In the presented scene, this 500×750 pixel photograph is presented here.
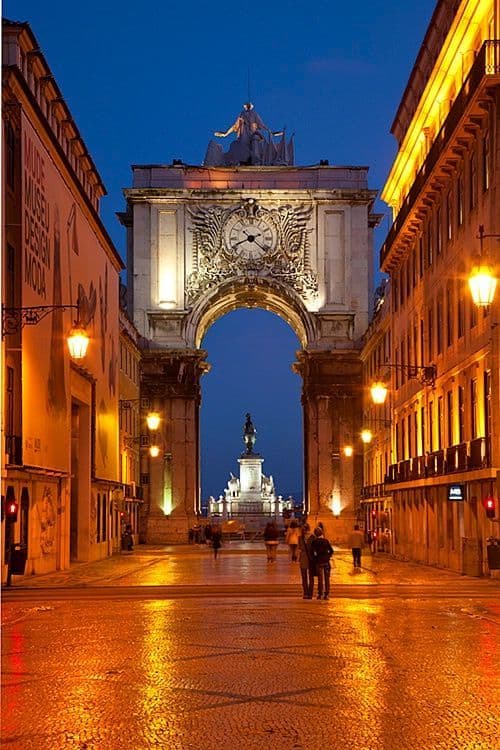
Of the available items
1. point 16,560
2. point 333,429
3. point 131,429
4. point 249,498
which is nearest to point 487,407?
point 16,560

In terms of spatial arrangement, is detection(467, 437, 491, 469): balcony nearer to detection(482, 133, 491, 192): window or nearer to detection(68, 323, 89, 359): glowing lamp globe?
detection(482, 133, 491, 192): window

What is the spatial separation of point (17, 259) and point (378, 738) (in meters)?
26.8

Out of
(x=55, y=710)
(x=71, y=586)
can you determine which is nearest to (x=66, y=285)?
(x=71, y=586)

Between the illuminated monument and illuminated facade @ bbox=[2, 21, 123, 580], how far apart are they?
49143 mm

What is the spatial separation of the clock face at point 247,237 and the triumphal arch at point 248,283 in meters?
0.07

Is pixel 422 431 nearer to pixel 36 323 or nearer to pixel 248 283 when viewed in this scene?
pixel 36 323

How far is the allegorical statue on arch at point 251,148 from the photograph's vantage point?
90.4 m

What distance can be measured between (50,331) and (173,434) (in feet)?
145

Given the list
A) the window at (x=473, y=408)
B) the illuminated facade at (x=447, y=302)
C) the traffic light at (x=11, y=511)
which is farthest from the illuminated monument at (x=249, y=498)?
the traffic light at (x=11, y=511)

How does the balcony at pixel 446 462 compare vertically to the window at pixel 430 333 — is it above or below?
below

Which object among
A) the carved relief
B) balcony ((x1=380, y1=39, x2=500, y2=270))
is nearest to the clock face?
the carved relief

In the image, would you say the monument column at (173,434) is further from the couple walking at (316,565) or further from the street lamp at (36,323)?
the couple walking at (316,565)

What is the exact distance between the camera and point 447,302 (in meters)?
44.1

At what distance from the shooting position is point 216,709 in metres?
12.5
